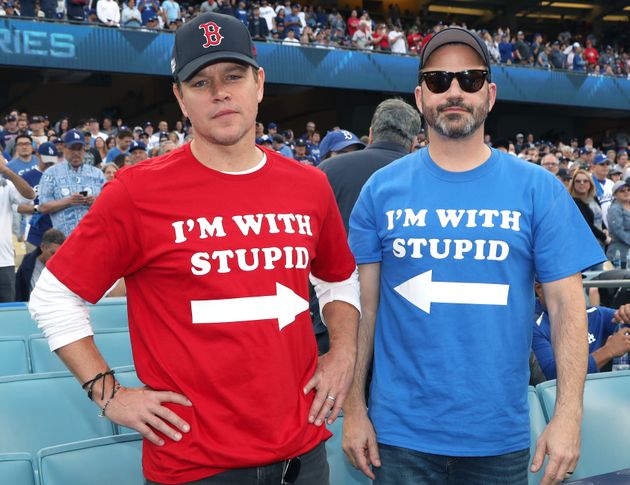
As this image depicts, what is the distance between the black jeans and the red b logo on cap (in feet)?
2.90

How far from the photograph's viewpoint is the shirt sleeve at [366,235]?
189 centimetres

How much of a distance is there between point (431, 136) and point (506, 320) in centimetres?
48

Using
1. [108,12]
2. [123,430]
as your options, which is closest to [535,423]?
[123,430]

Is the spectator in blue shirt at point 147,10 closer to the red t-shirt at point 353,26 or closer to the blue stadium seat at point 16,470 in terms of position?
the red t-shirt at point 353,26

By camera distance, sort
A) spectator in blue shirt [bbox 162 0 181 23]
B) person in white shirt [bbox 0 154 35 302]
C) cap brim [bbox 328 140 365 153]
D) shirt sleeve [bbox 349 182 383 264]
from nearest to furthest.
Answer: shirt sleeve [bbox 349 182 383 264] → cap brim [bbox 328 140 365 153] → person in white shirt [bbox 0 154 35 302] → spectator in blue shirt [bbox 162 0 181 23]

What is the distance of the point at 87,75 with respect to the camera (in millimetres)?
18953

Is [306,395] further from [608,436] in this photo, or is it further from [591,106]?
[591,106]

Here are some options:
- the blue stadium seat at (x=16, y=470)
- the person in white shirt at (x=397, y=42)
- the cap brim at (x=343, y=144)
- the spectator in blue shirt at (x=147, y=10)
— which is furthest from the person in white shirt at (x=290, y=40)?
the blue stadium seat at (x=16, y=470)

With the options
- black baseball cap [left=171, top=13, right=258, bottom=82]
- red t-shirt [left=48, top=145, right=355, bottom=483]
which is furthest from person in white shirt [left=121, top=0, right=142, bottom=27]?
red t-shirt [left=48, top=145, right=355, bottom=483]

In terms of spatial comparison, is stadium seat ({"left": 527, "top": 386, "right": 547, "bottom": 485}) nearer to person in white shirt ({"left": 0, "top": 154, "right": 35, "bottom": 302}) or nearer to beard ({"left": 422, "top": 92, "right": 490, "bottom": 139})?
beard ({"left": 422, "top": 92, "right": 490, "bottom": 139})

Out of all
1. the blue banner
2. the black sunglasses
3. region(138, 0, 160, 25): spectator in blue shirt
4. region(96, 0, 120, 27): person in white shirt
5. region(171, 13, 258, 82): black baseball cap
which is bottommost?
the black sunglasses

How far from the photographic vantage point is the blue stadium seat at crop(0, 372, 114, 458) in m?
2.49

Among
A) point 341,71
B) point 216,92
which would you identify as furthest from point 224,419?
point 341,71

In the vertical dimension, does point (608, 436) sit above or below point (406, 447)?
below
